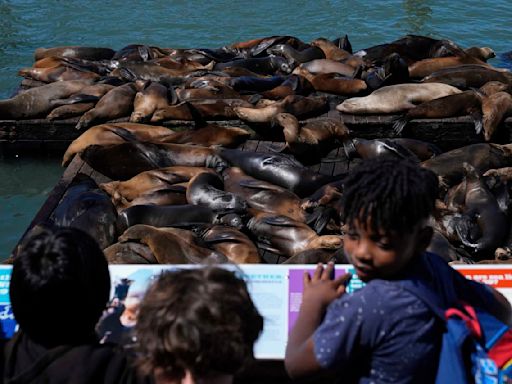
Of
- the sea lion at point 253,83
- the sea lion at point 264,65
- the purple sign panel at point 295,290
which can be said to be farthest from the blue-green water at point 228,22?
the purple sign panel at point 295,290

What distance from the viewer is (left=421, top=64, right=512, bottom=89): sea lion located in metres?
8.72

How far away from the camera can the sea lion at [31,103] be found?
859 centimetres

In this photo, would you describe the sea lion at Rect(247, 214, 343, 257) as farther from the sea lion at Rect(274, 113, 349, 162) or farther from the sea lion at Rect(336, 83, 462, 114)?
the sea lion at Rect(336, 83, 462, 114)

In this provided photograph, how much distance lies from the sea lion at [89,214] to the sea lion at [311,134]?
6.24 feet

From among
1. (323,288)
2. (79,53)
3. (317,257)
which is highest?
(323,288)

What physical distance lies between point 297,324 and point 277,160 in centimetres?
454

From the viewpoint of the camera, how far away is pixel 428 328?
2051 mm

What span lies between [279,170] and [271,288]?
3378 millimetres

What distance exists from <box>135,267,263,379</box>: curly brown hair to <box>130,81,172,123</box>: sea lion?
6.34m

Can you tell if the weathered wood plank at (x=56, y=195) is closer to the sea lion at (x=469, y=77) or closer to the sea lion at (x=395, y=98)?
the sea lion at (x=395, y=98)

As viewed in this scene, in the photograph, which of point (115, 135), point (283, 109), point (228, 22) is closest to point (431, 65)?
point (283, 109)

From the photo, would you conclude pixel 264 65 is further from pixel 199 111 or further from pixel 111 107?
pixel 111 107

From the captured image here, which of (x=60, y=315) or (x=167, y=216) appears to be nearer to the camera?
(x=60, y=315)

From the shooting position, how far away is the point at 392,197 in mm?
2039
